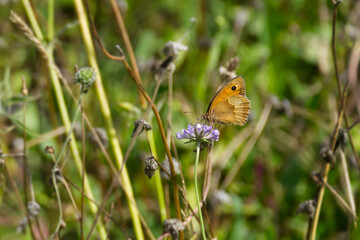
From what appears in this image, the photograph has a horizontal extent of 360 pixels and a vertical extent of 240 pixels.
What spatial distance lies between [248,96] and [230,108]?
0.66m

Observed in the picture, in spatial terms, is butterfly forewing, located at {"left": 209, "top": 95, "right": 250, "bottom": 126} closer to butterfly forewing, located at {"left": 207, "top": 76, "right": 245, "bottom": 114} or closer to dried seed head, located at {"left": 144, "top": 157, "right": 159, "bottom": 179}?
butterfly forewing, located at {"left": 207, "top": 76, "right": 245, "bottom": 114}

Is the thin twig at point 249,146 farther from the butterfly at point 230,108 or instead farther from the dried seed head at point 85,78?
the dried seed head at point 85,78

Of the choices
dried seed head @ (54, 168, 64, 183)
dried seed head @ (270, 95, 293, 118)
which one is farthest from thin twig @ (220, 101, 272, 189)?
dried seed head @ (54, 168, 64, 183)

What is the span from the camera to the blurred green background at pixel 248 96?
3.77ft

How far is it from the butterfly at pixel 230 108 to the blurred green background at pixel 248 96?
209 millimetres

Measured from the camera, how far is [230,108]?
2.45 ft

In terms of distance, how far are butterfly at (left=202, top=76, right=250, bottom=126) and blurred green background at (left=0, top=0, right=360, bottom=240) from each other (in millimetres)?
209

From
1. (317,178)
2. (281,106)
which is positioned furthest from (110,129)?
(281,106)

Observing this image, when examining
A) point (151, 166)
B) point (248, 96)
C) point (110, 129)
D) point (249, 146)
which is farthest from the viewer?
point (248, 96)

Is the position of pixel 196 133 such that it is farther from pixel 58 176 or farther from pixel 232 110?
pixel 58 176

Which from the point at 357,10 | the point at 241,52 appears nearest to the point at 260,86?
the point at 241,52

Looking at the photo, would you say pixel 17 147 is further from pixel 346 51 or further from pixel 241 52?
pixel 346 51

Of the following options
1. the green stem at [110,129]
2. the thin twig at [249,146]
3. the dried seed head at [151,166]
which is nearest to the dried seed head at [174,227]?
the dried seed head at [151,166]

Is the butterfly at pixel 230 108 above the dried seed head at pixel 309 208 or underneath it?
above
